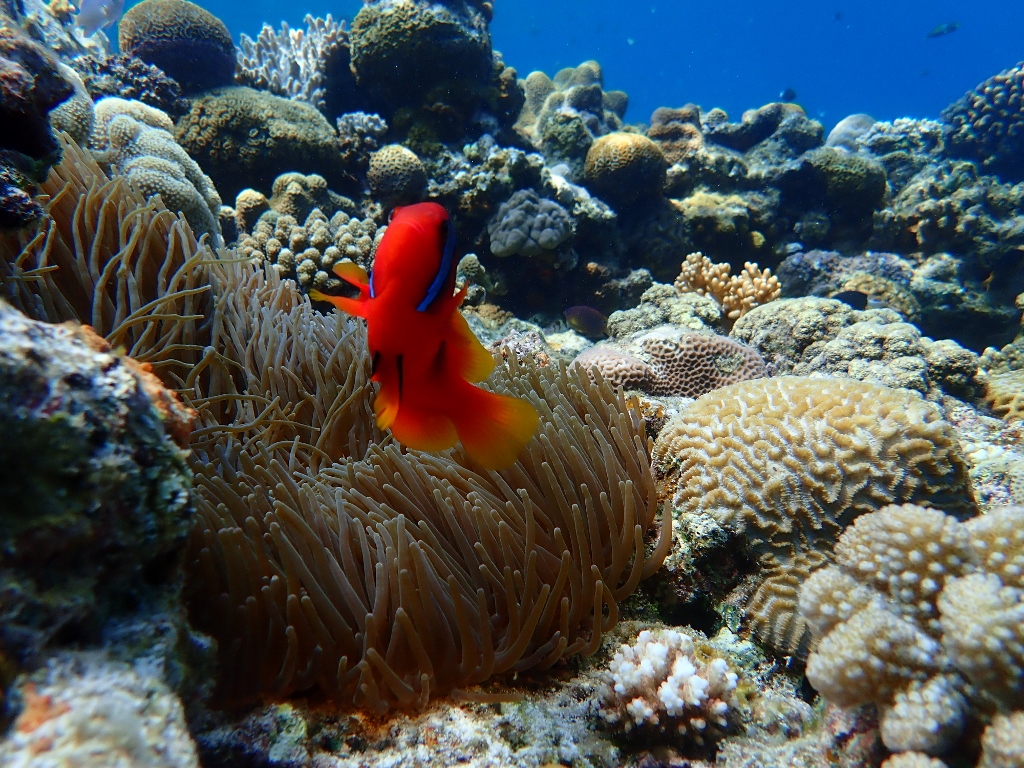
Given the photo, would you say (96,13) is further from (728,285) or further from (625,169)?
(728,285)

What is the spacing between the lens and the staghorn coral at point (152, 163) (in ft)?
13.8

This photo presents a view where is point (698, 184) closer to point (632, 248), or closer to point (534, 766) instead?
point (632, 248)

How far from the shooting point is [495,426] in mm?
1402

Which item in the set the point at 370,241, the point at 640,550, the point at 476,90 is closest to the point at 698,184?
the point at 476,90

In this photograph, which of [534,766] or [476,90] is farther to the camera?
[476,90]

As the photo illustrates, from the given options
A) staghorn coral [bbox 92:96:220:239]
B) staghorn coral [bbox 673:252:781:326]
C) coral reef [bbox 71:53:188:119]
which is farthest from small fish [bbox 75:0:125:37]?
staghorn coral [bbox 673:252:781:326]

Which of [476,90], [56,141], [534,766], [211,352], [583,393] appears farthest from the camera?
[476,90]

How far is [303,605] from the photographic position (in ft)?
4.79

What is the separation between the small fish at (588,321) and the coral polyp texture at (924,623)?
18.3 feet

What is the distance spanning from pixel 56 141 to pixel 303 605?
201cm

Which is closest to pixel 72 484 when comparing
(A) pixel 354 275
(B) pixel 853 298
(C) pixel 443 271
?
(A) pixel 354 275

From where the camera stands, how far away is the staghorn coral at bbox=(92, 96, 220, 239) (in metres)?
4.20

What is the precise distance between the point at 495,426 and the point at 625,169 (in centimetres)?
830

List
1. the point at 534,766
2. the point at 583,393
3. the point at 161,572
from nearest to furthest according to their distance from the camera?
the point at 161,572, the point at 534,766, the point at 583,393
